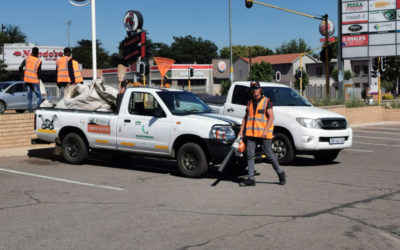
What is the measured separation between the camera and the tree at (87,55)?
11456 cm

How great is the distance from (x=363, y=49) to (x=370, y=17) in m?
2.10

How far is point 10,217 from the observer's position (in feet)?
22.3

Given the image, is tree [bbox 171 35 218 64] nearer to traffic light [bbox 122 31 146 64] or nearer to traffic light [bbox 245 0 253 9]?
traffic light [bbox 245 0 253 9]

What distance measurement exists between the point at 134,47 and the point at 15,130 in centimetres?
546

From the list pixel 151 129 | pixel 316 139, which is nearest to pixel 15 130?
pixel 151 129

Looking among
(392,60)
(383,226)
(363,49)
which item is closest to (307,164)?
(383,226)

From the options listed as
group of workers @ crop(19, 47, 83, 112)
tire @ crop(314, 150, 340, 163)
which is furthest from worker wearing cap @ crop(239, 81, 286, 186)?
group of workers @ crop(19, 47, 83, 112)

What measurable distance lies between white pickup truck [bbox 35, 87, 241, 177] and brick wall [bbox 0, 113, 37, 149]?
1852mm

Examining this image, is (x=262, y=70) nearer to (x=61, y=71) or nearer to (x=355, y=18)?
(x=355, y=18)

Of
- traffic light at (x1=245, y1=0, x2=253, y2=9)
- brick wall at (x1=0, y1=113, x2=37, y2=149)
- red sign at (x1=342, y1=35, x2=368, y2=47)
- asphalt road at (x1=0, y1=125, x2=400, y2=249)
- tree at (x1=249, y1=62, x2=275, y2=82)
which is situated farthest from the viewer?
tree at (x1=249, y1=62, x2=275, y2=82)

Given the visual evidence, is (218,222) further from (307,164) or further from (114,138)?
(307,164)

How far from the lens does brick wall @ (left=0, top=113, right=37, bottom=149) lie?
45.2ft

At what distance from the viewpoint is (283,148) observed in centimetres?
1206

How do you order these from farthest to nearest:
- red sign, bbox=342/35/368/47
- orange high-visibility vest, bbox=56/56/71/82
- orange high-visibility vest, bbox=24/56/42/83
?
red sign, bbox=342/35/368/47 < orange high-visibility vest, bbox=24/56/42/83 < orange high-visibility vest, bbox=56/56/71/82
